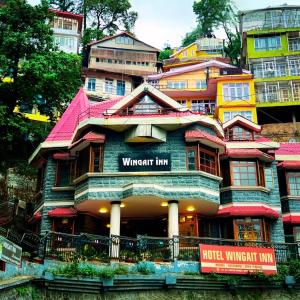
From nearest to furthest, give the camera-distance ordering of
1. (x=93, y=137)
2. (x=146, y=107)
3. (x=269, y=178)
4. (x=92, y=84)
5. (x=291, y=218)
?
1. (x=93, y=137)
2. (x=146, y=107)
3. (x=291, y=218)
4. (x=269, y=178)
5. (x=92, y=84)

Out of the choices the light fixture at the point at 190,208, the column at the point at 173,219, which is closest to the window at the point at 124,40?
the light fixture at the point at 190,208

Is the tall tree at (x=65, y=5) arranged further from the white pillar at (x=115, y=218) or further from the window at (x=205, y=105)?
the white pillar at (x=115, y=218)

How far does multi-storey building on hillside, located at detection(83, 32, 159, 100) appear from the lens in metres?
53.4

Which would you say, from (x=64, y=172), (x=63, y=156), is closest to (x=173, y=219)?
(x=64, y=172)

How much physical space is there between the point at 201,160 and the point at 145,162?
9.53 ft

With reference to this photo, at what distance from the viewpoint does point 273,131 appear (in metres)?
46.1

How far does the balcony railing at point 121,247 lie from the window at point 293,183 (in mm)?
6591

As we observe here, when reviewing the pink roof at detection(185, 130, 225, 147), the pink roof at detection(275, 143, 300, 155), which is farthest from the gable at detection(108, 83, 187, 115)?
the pink roof at detection(275, 143, 300, 155)

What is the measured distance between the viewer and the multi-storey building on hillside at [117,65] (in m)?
53.4

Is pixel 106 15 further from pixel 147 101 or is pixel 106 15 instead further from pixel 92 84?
pixel 147 101

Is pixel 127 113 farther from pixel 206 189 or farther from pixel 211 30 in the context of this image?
pixel 211 30

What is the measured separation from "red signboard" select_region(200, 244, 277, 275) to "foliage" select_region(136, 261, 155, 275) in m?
2.09

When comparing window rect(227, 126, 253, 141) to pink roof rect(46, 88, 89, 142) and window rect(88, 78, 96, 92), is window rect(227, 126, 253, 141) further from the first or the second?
window rect(88, 78, 96, 92)

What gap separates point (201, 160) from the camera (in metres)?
23.9
